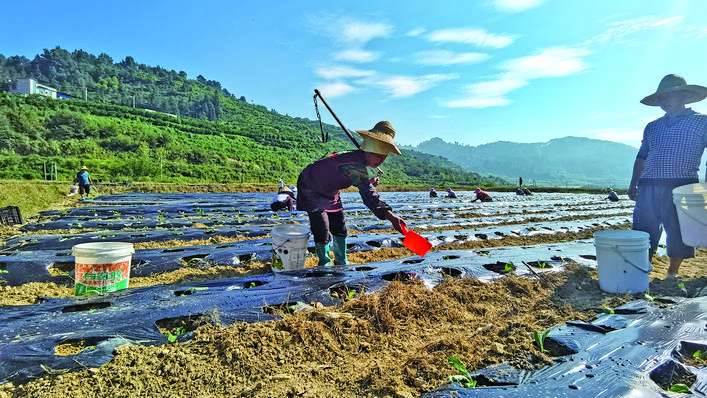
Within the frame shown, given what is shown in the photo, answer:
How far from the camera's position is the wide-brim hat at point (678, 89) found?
353 cm

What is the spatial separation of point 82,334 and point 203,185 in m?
24.2

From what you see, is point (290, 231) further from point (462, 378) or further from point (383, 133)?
point (462, 378)

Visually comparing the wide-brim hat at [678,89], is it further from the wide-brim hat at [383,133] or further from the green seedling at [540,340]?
the green seedling at [540,340]

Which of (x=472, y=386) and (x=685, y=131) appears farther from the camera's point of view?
(x=685, y=131)

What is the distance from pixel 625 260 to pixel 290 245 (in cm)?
322

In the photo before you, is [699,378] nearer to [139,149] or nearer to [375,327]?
[375,327]

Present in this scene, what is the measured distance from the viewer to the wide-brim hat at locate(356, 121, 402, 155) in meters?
3.39

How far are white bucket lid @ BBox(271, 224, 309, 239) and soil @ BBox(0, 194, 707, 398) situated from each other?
3.66 feet

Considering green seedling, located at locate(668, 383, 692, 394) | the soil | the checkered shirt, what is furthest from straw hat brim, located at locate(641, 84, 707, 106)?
green seedling, located at locate(668, 383, 692, 394)

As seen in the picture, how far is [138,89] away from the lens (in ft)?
348

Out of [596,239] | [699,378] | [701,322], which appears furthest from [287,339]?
[596,239]

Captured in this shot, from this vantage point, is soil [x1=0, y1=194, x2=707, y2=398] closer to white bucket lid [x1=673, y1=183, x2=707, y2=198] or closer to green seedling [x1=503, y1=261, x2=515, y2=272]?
green seedling [x1=503, y1=261, x2=515, y2=272]

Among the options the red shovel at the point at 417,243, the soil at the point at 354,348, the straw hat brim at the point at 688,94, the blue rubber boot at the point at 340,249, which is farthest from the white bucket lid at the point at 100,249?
the straw hat brim at the point at 688,94

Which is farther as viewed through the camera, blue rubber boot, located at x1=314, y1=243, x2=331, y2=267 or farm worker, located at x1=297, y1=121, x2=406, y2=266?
blue rubber boot, located at x1=314, y1=243, x2=331, y2=267
